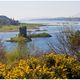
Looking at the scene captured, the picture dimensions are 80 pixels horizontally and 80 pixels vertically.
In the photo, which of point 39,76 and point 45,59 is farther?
point 45,59

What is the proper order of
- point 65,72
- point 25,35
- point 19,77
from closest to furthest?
point 19,77
point 65,72
point 25,35

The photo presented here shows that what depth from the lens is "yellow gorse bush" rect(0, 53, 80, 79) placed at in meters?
4.68

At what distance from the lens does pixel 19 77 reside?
15.2ft

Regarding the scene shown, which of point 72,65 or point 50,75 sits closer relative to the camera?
point 50,75

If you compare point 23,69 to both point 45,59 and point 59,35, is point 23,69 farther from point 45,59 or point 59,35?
point 59,35

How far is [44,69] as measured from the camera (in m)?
4.88

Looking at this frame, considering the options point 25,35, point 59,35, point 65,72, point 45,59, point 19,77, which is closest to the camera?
point 19,77

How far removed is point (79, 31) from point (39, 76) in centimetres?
579

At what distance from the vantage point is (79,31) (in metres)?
10.3

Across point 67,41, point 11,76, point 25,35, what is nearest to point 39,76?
point 11,76

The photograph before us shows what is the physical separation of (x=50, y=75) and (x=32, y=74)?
12.4 inches

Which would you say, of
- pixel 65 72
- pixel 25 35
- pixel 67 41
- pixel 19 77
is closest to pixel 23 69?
pixel 19 77

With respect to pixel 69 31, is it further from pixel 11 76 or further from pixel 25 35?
pixel 25 35

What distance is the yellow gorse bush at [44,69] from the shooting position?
15.3ft
